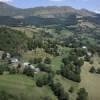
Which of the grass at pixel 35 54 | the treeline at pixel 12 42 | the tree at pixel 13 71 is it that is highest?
the tree at pixel 13 71

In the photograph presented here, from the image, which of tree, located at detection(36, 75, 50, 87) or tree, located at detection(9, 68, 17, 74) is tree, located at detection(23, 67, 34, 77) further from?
tree, located at detection(36, 75, 50, 87)

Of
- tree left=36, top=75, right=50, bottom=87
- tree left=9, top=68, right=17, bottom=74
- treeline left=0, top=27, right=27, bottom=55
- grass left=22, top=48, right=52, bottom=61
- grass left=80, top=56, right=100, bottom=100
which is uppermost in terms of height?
tree left=9, top=68, right=17, bottom=74

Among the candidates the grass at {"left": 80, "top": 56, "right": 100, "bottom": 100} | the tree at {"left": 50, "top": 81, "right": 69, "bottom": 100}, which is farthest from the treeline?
the tree at {"left": 50, "top": 81, "right": 69, "bottom": 100}

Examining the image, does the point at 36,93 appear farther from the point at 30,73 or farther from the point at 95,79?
the point at 95,79

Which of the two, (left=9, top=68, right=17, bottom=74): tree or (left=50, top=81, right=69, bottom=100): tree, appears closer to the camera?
(left=50, top=81, right=69, bottom=100): tree

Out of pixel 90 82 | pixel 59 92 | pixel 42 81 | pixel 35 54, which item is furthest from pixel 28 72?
pixel 35 54

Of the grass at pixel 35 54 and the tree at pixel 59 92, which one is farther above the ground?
the tree at pixel 59 92

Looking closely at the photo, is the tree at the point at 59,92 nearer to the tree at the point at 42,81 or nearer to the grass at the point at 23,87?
the grass at the point at 23,87

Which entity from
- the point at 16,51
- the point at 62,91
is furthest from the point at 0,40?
the point at 62,91

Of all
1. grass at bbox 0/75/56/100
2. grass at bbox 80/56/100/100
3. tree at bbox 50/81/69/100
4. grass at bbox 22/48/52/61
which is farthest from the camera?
grass at bbox 22/48/52/61

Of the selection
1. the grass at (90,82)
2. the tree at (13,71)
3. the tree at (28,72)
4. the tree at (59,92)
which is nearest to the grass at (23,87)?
the tree at (59,92)

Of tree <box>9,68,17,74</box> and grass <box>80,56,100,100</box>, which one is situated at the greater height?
tree <box>9,68,17,74</box>

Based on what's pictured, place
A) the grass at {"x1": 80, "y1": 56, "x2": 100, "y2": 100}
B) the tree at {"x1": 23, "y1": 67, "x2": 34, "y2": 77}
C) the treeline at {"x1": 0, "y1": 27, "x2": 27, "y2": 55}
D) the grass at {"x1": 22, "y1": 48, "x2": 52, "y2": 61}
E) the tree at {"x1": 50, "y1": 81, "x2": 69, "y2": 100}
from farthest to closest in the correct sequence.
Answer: the treeline at {"x1": 0, "y1": 27, "x2": 27, "y2": 55} → the grass at {"x1": 22, "y1": 48, "x2": 52, "y2": 61} → the tree at {"x1": 23, "y1": 67, "x2": 34, "y2": 77} → the grass at {"x1": 80, "y1": 56, "x2": 100, "y2": 100} → the tree at {"x1": 50, "y1": 81, "x2": 69, "y2": 100}
